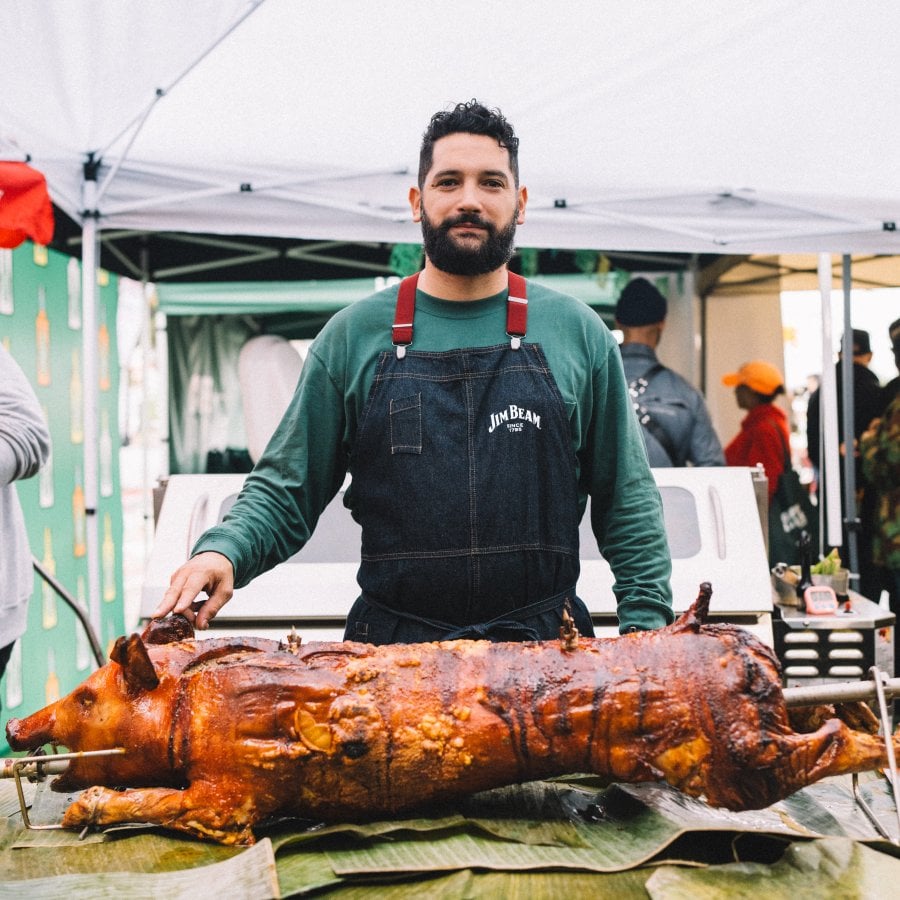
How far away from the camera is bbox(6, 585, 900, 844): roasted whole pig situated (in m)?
1.64

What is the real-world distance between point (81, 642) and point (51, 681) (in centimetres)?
66

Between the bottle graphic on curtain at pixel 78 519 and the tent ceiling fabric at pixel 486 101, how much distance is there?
1693 millimetres

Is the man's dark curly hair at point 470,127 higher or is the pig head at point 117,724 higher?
the man's dark curly hair at point 470,127

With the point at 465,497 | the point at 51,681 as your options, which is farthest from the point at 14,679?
the point at 465,497

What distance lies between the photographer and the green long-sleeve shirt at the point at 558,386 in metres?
2.18

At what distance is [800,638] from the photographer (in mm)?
3529

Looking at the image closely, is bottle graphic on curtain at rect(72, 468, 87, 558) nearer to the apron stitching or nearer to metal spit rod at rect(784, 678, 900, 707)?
the apron stitching

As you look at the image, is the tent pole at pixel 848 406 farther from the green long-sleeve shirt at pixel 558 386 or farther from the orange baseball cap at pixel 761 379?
the green long-sleeve shirt at pixel 558 386

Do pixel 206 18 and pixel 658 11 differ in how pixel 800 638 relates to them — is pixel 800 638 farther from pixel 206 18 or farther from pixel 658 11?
pixel 206 18

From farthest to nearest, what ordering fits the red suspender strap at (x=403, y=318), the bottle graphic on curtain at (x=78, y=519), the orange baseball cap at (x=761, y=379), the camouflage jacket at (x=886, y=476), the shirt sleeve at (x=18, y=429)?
the orange baseball cap at (x=761, y=379) < the bottle graphic on curtain at (x=78, y=519) < the camouflage jacket at (x=886, y=476) < the shirt sleeve at (x=18, y=429) < the red suspender strap at (x=403, y=318)

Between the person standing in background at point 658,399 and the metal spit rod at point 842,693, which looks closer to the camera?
the metal spit rod at point 842,693

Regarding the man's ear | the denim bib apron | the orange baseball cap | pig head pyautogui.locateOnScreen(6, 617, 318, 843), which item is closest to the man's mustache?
the man's ear

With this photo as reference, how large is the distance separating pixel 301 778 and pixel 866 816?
3.42 feet

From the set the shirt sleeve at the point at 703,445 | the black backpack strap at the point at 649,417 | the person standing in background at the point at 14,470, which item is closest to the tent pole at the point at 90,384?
the person standing in background at the point at 14,470
